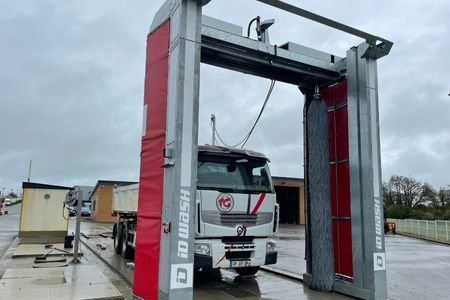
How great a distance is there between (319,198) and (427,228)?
22.2 meters

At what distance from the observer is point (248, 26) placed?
20.9 ft

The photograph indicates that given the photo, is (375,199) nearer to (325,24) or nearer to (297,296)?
(297,296)

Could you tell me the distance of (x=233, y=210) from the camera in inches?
256

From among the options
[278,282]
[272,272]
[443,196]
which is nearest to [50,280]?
[278,282]

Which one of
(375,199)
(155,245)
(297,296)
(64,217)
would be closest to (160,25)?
(155,245)

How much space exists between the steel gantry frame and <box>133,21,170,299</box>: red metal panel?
0.5 inches

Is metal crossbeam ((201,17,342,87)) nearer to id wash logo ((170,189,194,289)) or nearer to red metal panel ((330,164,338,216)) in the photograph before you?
red metal panel ((330,164,338,216))

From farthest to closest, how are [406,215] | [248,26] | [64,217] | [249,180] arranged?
[406,215], [64,217], [249,180], [248,26]

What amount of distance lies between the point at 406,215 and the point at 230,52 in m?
31.6

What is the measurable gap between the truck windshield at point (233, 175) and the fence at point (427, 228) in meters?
20.2

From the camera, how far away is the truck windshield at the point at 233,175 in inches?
257

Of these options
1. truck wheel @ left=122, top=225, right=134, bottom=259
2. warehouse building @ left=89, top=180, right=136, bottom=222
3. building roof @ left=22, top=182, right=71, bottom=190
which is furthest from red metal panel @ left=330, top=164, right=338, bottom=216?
warehouse building @ left=89, top=180, right=136, bottom=222

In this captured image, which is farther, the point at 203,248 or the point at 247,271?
the point at 247,271

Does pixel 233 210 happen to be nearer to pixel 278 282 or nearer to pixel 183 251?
pixel 278 282
